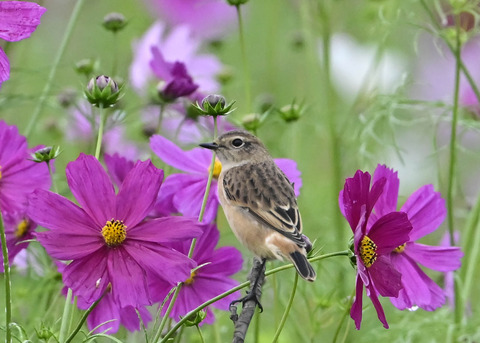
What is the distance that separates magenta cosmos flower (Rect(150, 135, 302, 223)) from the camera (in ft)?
2.35

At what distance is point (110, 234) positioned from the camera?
0.58 metres

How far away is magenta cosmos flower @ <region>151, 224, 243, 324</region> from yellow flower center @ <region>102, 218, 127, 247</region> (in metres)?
0.08

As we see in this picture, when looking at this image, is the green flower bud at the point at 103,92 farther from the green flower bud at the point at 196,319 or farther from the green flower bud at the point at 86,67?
the green flower bud at the point at 86,67

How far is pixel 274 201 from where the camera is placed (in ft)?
2.11

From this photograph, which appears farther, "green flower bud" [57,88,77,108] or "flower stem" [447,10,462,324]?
"green flower bud" [57,88,77,108]

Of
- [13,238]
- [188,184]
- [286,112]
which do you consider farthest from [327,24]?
[13,238]

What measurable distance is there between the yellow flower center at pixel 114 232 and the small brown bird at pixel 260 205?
0.31ft

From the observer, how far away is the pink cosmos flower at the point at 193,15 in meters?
1.80

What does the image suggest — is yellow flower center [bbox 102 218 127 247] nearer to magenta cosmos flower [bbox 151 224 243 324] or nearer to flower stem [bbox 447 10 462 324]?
magenta cosmos flower [bbox 151 224 243 324]

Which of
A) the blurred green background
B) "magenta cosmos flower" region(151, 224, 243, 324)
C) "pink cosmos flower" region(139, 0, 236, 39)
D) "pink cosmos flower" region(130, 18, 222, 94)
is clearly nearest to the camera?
"magenta cosmos flower" region(151, 224, 243, 324)

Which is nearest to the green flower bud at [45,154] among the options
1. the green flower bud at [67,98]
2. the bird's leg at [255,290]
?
the bird's leg at [255,290]

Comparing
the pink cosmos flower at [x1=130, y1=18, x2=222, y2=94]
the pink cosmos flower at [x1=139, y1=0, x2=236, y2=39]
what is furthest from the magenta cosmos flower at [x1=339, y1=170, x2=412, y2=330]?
the pink cosmos flower at [x1=139, y1=0, x2=236, y2=39]

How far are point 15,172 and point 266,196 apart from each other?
8.0 inches

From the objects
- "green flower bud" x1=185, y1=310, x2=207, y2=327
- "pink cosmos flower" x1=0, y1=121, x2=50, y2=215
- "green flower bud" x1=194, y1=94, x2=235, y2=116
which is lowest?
"green flower bud" x1=185, y1=310, x2=207, y2=327
